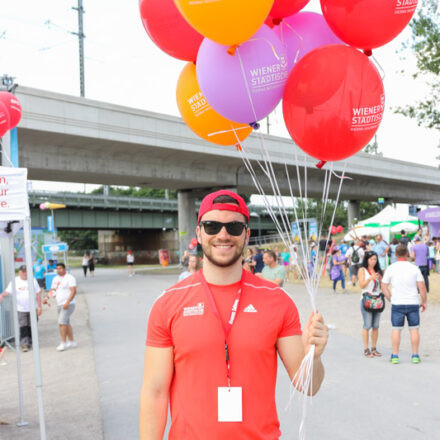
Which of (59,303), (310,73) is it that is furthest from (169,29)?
(59,303)

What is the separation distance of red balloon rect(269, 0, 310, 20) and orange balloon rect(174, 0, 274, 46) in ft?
1.53

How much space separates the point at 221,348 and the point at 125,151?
81.4 ft

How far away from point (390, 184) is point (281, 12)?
43205 millimetres

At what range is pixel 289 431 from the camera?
474 centimetres

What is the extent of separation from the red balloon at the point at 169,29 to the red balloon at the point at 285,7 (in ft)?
1.71

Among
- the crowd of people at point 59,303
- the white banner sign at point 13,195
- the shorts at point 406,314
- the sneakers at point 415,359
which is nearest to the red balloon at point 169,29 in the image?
the white banner sign at point 13,195

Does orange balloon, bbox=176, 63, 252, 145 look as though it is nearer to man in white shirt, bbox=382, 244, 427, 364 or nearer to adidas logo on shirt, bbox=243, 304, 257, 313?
adidas logo on shirt, bbox=243, 304, 257, 313

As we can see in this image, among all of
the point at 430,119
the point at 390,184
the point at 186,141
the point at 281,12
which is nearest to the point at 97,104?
the point at 186,141

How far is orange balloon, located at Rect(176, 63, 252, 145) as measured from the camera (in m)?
3.44

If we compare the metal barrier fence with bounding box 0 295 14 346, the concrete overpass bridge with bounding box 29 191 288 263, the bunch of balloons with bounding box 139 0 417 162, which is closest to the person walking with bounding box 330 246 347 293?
the metal barrier fence with bounding box 0 295 14 346

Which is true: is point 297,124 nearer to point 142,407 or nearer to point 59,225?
point 142,407

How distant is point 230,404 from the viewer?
214 centimetres

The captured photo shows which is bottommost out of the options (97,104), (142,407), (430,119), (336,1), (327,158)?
(142,407)

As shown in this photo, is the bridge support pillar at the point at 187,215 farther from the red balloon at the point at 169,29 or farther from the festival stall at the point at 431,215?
the red balloon at the point at 169,29
